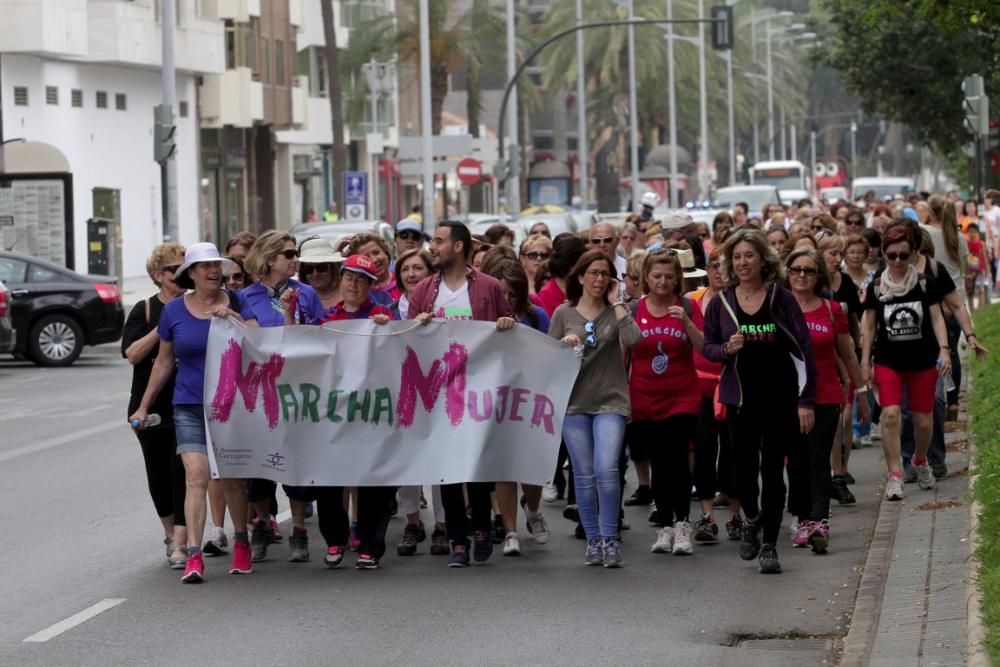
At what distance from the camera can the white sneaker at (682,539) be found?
10938mm

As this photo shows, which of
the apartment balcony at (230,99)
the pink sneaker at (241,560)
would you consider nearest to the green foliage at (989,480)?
the pink sneaker at (241,560)

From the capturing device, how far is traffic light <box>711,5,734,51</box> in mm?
49438

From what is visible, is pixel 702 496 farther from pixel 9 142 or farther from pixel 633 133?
pixel 633 133

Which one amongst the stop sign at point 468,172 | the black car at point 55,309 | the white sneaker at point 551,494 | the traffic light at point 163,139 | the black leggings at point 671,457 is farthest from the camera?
the stop sign at point 468,172

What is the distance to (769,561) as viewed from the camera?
405 inches

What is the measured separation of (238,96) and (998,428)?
1834 inches

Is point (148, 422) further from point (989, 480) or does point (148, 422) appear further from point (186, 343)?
point (989, 480)

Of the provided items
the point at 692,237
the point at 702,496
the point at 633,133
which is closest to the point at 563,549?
the point at 702,496

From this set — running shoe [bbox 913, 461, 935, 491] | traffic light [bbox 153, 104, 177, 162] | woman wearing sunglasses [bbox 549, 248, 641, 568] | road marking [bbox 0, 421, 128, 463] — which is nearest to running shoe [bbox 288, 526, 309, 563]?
woman wearing sunglasses [bbox 549, 248, 641, 568]

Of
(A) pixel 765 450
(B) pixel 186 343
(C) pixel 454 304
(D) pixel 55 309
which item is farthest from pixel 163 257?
(D) pixel 55 309

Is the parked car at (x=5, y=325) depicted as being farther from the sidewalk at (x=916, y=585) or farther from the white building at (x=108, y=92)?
the white building at (x=108, y=92)

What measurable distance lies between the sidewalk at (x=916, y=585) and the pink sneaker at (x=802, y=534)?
0.36 m

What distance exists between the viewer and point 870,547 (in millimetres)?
10844

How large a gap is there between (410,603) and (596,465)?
4.85 ft
